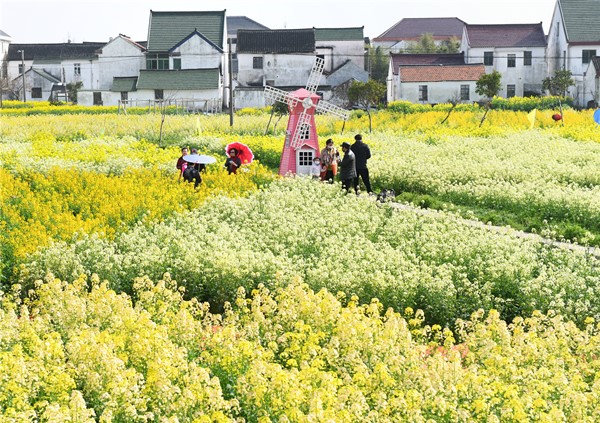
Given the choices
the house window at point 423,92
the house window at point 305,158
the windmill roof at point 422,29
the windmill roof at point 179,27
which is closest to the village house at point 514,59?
the house window at point 423,92

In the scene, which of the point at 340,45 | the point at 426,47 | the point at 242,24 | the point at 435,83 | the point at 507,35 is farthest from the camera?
the point at 242,24

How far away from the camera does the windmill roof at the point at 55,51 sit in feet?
261

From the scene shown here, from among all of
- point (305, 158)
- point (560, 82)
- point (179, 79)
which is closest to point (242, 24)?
point (179, 79)

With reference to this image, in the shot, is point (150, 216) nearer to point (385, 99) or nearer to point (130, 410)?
point (130, 410)

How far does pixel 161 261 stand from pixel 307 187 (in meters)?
8.55

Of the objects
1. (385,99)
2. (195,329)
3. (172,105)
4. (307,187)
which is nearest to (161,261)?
(195,329)

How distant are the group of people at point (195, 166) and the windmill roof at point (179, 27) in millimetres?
42668

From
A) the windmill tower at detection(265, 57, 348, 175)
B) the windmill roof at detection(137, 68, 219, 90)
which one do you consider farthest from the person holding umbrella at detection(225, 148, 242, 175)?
the windmill roof at detection(137, 68, 219, 90)

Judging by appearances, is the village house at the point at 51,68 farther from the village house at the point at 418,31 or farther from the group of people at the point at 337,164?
the group of people at the point at 337,164

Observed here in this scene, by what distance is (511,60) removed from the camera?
69500mm

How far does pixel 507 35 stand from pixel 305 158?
47.6 metres

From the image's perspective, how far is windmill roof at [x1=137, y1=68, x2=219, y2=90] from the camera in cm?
6116

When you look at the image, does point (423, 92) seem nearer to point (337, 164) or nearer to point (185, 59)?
point (185, 59)

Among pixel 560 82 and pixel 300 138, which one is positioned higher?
pixel 560 82
